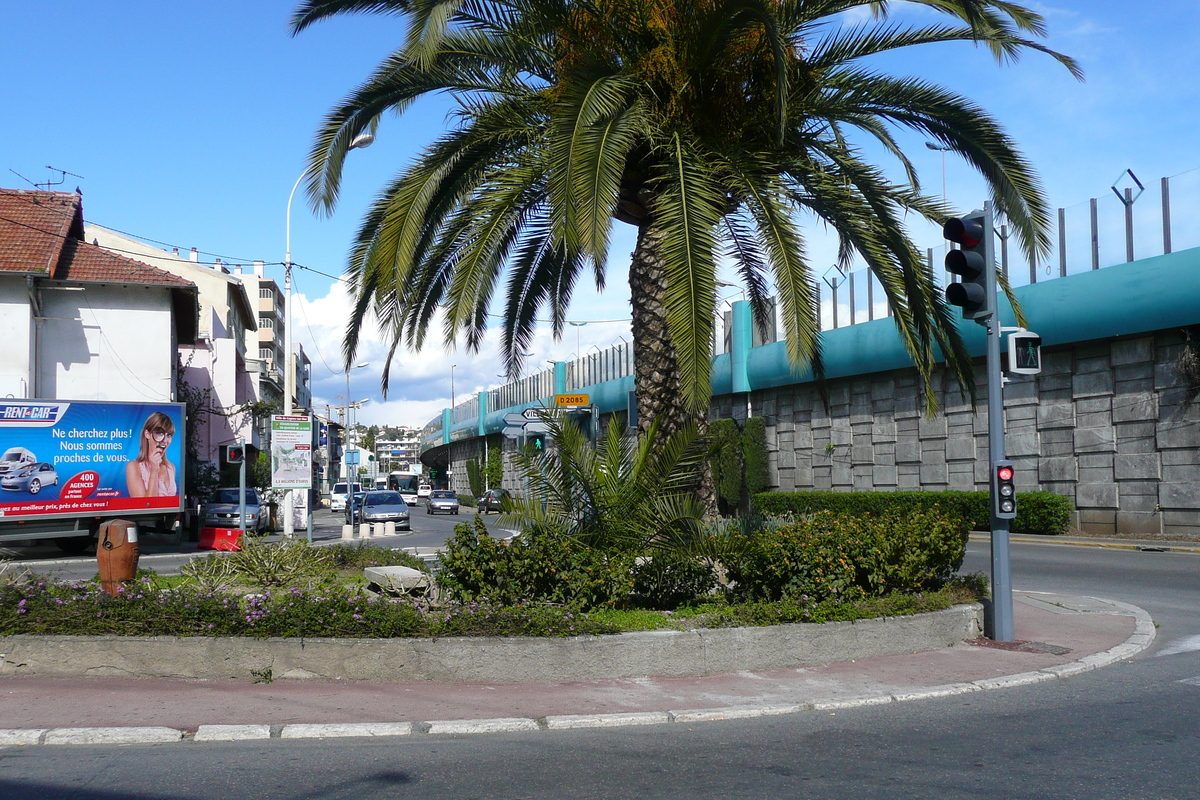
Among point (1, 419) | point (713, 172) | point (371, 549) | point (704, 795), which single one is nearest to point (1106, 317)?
point (713, 172)

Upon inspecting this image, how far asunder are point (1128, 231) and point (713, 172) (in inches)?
663

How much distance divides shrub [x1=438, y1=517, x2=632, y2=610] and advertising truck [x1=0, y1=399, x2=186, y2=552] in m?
16.9

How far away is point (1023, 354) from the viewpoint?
9.06 meters

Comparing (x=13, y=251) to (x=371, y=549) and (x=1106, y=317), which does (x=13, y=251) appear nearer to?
(x=371, y=549)

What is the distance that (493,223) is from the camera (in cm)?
1033

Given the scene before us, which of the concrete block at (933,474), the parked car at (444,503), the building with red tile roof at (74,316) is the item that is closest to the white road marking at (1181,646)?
the concrete block at (933,474)

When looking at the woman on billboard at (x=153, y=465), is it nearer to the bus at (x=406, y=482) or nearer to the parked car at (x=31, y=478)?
the parked car at (x=31, y=478)

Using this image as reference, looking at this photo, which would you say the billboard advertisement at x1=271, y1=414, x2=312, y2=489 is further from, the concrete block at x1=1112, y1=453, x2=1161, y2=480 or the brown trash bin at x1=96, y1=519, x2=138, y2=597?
the concrete block at x1=1112, y1=453, x2=1161, y2=480

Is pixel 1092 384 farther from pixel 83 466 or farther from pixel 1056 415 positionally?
pixel 83 466

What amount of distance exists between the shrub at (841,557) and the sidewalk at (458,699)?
0.76 m

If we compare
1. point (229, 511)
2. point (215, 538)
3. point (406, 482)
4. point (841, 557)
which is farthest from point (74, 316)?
point (406, 482)

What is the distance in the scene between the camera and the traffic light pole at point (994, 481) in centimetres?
887

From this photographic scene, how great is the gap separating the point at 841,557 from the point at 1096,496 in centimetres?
1839

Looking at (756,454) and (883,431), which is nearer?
(883,431)
